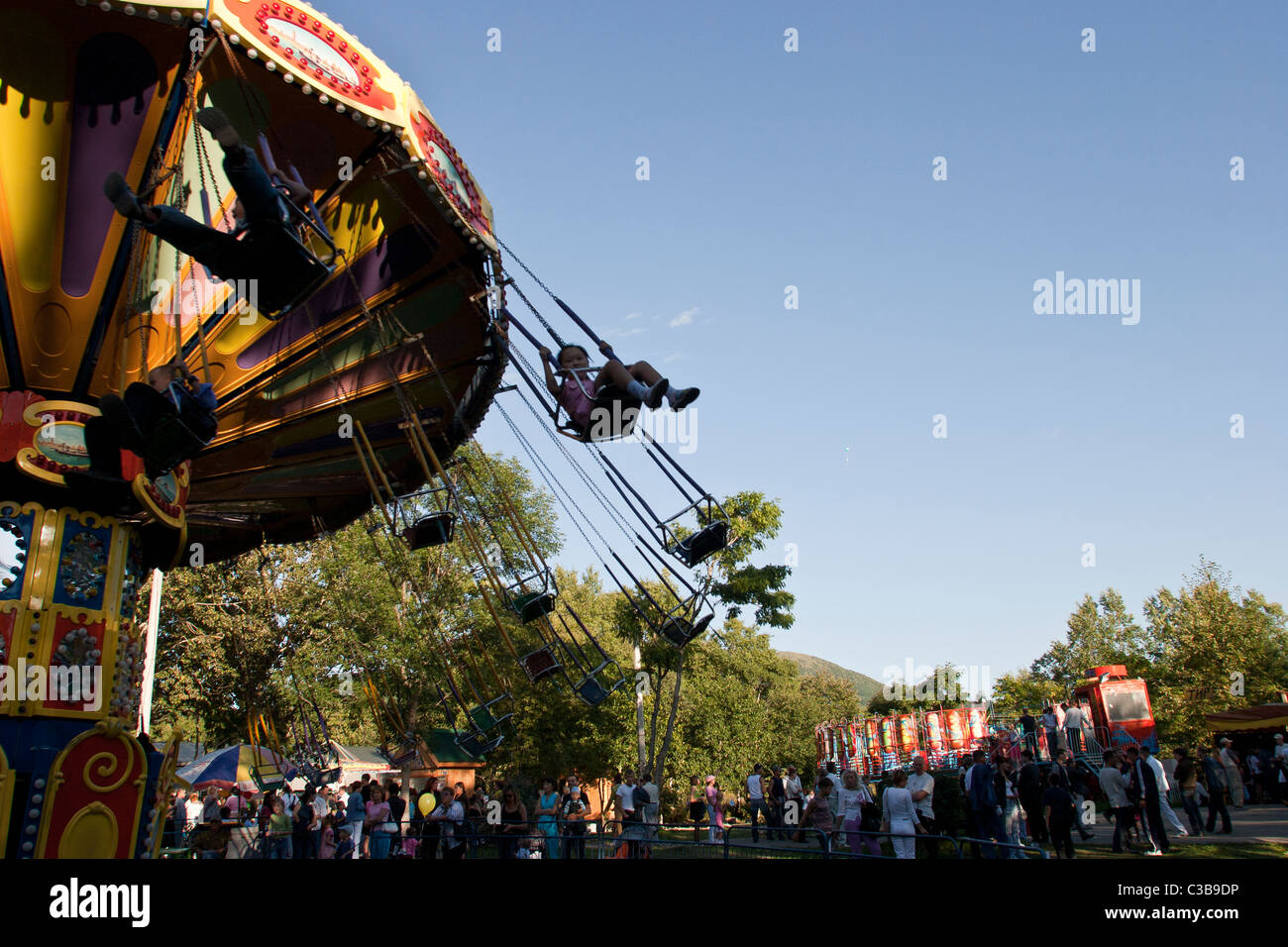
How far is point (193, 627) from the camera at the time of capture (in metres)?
30.2

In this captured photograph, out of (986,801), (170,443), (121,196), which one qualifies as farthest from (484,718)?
(121,196)

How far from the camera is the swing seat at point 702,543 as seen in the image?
11.8m

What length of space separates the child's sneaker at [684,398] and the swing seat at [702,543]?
2.45 meters

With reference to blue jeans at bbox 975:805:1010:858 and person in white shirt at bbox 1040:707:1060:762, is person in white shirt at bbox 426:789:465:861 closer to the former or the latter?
blue jeans at bbox 975:805:1010:858

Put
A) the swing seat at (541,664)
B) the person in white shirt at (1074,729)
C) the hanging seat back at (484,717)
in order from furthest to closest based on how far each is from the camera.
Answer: the person in white shirt at (1074,729) < the swing seat at (541,664) < the hanging seat back at (484,717)

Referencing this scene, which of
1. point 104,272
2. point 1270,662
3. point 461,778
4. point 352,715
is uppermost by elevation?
point 104,272

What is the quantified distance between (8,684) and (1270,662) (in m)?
42.8

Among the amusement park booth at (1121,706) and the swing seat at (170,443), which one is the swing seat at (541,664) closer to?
the swing seat at (170,443)

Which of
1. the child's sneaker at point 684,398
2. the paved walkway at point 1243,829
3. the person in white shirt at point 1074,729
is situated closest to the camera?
the child's sneaker at point 684,398

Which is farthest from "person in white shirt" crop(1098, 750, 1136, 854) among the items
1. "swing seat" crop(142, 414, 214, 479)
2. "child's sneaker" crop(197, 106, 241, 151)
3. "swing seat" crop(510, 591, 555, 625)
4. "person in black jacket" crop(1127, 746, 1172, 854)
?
"child's sneaker" crop(197, 106, 241, 151)

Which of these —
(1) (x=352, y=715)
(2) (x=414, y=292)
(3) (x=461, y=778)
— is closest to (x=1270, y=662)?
(3) (x=461, y=778)

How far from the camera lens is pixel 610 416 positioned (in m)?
10.4

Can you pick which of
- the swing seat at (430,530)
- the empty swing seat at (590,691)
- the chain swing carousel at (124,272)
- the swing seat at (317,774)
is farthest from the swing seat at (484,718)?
the swing seat at (317,774)
